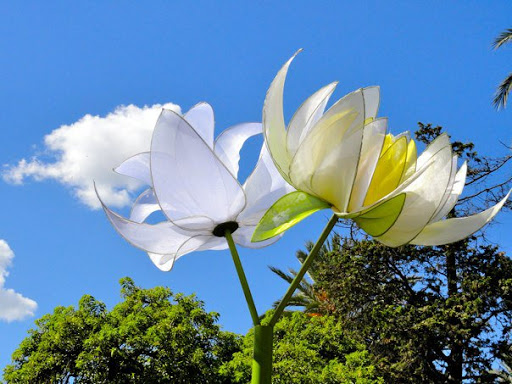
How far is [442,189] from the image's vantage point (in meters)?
0.81

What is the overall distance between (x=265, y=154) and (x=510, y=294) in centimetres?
1103

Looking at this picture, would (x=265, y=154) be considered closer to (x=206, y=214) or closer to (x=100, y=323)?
(x=206, y=214)

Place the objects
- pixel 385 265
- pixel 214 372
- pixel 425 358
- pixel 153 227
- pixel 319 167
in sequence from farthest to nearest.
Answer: pixel 385 265 → pixel 425 358 → pixel 214 372 → pixel 153 227 → pixel 319 167

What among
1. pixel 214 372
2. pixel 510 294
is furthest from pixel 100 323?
pixel 510 294

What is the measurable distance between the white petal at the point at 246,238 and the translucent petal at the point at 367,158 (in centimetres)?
17

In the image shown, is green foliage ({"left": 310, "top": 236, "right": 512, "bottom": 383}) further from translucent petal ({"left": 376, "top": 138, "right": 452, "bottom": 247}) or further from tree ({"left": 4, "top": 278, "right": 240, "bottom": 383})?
translucent petal ({"left": 376, "top": 138, "right": 452, "bottom": 247})

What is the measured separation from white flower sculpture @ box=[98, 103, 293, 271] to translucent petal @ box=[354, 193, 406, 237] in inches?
7.2

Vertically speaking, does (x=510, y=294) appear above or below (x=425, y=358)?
above

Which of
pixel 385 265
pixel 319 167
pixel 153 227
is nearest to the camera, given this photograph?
pixel 319 167

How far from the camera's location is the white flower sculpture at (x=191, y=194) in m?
0.80

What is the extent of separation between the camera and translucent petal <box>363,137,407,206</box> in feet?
2.67

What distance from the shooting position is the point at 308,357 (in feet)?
24.8

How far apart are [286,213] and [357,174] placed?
13cm

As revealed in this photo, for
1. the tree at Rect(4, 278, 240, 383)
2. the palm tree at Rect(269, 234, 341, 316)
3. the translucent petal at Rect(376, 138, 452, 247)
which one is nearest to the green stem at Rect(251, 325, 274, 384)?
the translucent petal at Rect(376, 138, 452, 247)
